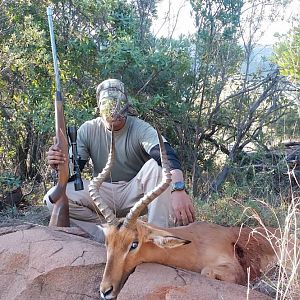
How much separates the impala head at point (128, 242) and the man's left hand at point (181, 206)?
89 cm

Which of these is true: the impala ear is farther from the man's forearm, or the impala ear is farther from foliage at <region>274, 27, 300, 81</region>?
foliage at <region>274, 27, 300, 81</region>

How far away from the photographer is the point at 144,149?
6.13m

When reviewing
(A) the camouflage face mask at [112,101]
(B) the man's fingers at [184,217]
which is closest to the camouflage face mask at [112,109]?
(A) the camouflage face mask at [112,101]

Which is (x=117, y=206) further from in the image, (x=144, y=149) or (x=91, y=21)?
(x=91, y=21)

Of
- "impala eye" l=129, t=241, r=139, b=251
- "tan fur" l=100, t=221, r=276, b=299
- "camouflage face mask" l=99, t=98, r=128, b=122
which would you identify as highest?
"camouflage face mask" l=99, t=98, r=128, b=122

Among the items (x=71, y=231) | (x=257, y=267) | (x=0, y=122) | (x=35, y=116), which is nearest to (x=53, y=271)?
(x=71, y=231)

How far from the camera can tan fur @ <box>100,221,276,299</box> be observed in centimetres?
416

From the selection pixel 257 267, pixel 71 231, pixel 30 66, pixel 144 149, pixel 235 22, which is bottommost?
pixel 257 267

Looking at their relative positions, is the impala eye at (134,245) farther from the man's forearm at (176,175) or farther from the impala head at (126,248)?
the man's forearm at (176,175)

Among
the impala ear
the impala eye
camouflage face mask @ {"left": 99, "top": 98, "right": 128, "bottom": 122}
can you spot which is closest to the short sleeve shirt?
camouflage face mask @ {"left": 99, "top": 98, "right": 128, "bottom": 122}

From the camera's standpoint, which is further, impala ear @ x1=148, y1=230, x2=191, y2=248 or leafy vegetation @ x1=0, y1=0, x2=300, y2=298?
leafy vegetation @ x1=0, y1=0, x2=300, y2=298

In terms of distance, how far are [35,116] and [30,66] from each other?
2.40ft

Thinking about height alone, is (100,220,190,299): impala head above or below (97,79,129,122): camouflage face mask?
below

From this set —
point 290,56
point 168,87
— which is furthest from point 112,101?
point 290,56
